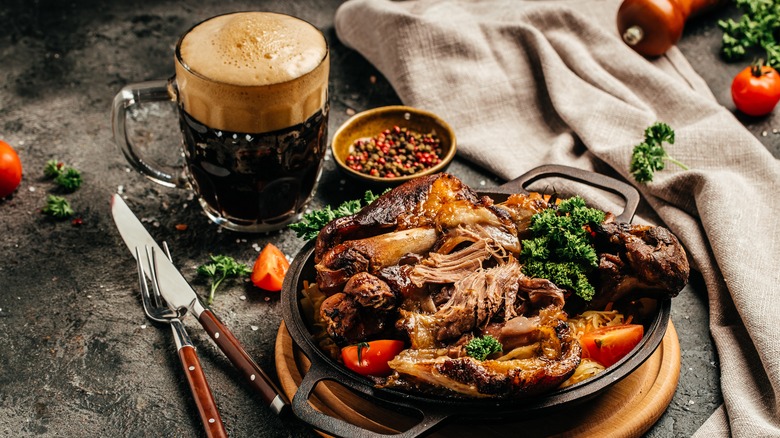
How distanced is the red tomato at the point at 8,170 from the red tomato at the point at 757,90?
15.6 feet

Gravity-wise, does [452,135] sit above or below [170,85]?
below

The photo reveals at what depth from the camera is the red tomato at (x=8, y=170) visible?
4746 mm

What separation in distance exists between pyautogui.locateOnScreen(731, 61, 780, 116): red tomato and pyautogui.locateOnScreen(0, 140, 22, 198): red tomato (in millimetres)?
4744

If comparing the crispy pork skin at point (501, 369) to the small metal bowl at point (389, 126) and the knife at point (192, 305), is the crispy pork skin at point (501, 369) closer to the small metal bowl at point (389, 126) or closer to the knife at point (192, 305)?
the knife at point (192, 305)

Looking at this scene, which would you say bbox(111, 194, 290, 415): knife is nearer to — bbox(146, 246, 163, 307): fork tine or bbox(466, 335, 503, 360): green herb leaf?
bbox(146, 246, 163, 307): fork tine

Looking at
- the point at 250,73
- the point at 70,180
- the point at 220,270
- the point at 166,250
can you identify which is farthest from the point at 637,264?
the point at 70,180

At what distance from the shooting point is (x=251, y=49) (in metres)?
4.09

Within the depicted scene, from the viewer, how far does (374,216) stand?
369 cm

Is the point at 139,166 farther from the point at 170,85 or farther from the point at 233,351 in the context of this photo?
the point at 233,351

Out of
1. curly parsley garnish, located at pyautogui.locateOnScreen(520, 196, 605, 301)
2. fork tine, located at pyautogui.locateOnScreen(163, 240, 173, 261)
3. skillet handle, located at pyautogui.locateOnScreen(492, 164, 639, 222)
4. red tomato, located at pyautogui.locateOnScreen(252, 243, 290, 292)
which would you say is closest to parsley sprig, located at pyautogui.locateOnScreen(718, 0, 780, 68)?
skillet handle, located at pyautogui.locateOnScreen(492, 164, 639, 222)

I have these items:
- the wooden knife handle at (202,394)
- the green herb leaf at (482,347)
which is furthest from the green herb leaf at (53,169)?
the green herb leaf at (482,347)

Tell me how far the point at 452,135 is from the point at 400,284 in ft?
6.62

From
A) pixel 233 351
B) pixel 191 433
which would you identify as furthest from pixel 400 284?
pixel 191 433

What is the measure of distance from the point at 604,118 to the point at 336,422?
307 centimetres
